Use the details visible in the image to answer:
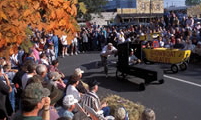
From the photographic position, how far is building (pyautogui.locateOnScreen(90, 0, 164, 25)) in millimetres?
50897

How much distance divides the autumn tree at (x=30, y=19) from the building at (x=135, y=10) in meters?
44.4

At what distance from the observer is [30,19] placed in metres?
4.11

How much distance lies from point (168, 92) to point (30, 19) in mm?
6373

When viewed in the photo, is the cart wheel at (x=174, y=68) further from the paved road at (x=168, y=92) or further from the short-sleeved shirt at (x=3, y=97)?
the short-sleeved shirt at (x=3, y=97)

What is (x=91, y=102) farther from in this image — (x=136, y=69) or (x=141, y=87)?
(x=136, y=69)

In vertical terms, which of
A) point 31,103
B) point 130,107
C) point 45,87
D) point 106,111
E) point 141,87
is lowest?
point 141,87

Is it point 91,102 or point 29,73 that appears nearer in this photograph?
point 91,102

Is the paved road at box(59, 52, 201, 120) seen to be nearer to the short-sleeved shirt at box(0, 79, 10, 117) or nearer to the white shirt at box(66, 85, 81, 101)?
the white shirt at box(66, 85, 81, 101)

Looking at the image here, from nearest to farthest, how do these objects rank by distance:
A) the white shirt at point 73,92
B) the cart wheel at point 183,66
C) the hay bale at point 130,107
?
the white shirt at point 73,92 < the hay bale at point 130,107 < the cart wheel at point 183,66

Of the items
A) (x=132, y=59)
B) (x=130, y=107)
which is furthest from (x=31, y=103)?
(x=132, y=59)

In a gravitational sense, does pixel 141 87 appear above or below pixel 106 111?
below

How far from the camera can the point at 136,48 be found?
1105 cm

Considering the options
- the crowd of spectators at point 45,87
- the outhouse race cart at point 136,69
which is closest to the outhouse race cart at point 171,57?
the crowd of spectators at point 45,87

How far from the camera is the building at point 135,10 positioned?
167ft
